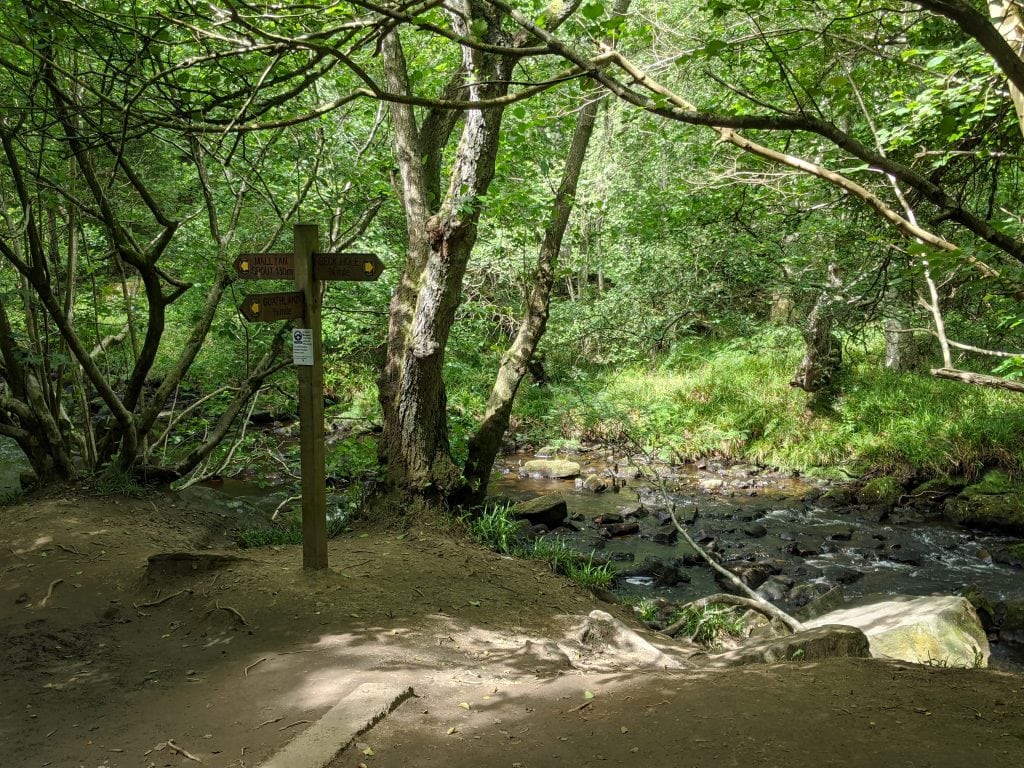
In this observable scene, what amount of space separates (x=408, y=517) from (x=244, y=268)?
2.87m

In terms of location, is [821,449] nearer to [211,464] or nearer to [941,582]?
[941,582]

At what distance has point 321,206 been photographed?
29.0ft

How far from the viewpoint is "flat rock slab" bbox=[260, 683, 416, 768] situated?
2.97 m

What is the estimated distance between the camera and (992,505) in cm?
1048

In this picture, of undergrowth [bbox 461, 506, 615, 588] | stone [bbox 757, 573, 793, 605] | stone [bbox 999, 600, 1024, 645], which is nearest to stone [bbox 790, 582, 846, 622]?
stone [bbox 757, 573, 793, 605]

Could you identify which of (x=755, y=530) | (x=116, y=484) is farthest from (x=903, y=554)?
(x=116, y=484)

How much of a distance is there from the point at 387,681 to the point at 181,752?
3.25 ft

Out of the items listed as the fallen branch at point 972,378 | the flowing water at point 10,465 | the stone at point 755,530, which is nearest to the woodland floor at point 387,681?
the fallen branch at point 972,378

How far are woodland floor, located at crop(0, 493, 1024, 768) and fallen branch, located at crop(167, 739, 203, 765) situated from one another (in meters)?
0.02

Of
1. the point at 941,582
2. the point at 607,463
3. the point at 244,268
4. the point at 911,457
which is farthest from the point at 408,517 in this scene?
the point at 911,457

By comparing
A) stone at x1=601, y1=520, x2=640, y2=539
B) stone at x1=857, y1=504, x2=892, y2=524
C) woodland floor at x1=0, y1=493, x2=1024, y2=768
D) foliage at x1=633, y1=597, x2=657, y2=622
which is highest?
woodland floor at x1=0, y1=493, x2=1024, y2=768

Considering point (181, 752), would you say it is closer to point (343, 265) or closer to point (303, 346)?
point (303, 346)

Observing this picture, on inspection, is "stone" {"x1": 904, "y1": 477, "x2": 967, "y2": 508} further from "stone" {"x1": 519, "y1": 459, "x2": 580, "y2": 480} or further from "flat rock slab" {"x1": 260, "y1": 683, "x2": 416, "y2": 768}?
"flat rock slab" {"x1": 260, "y1": 683, "x2": 416, "y2": 768}

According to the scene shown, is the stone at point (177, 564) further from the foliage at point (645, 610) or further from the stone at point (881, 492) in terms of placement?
the stone at point (881, 492)
